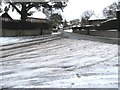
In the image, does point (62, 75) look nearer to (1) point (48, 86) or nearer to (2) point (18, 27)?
(1) point (48, 86)

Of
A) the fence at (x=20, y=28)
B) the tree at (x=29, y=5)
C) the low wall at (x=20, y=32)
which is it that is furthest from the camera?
the tree at (x=29, y=5)

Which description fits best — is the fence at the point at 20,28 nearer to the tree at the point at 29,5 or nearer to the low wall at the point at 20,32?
the low wall at the point at 20,32

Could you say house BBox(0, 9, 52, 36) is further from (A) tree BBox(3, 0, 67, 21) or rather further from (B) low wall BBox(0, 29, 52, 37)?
(A) tree BBox(3, 0, 67, 21)

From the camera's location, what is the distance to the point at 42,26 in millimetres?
44906

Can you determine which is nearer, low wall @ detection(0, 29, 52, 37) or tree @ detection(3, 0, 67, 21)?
low wall @ detection(0, 29, 52, 37)

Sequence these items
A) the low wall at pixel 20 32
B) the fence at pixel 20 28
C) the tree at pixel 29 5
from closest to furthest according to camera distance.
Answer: the low wall at pixel 20 32 < the fence at pixel 20 28 < the tree at pixel 29 5

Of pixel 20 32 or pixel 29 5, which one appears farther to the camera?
pixel 29 5

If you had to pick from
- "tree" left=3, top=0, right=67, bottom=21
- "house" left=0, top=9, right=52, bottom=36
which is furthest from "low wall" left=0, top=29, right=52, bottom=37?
"tree" left=3, top=0, right=67, bottom=21

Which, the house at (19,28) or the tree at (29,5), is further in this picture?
the tree at (29,5)

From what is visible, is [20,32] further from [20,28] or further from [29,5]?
[29,5]

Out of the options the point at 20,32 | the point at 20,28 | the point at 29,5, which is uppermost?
the point at 29,5

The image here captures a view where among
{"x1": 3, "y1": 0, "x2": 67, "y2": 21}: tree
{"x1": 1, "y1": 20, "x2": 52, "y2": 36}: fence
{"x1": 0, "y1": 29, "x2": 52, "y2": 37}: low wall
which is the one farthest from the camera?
{"x1": 3, "y1": 0, "x2": 67, "y2": 21}: tree

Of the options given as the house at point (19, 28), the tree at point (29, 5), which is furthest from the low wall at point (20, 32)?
the tree at point (29, 5)

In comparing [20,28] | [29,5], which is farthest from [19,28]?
[29,5]
